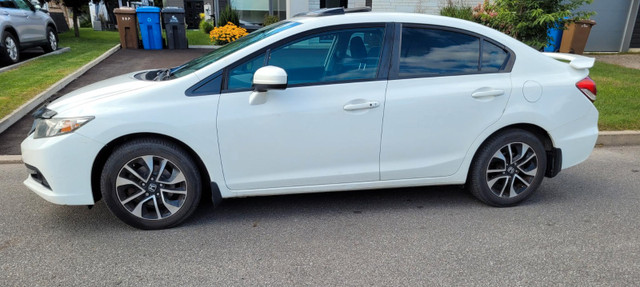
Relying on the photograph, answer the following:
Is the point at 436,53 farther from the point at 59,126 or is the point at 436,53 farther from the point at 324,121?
the point at 59,126

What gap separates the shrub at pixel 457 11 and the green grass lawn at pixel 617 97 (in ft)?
11.6

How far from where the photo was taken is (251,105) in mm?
3430

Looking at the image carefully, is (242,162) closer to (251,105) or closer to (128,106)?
(251,105)

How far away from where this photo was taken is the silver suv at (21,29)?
413 inches

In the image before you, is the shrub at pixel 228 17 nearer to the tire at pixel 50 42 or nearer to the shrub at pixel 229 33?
the shrub at pixel 229 33

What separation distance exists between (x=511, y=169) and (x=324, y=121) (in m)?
1.71

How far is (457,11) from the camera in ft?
43.7

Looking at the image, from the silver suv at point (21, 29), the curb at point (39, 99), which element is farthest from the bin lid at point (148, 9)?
the curb at point (39, 99)

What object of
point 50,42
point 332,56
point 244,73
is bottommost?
point 50,42

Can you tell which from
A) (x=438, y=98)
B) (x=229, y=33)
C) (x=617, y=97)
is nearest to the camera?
(x=438, y=98)

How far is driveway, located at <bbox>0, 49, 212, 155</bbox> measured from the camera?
19.1 feet

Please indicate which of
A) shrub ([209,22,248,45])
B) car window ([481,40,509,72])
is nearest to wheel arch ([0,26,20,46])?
shrub ([209,22,248,45])

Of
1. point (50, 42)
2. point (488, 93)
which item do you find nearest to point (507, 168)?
point (488, 93)

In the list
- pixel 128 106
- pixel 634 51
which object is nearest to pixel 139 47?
pixel 128 106
